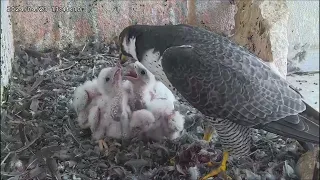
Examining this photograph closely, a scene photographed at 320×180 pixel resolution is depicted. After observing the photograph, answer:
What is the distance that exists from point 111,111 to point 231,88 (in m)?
0.62

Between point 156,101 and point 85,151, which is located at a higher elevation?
point 156,101

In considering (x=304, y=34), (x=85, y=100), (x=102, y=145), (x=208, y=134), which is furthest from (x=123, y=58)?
(x=304, y=34)

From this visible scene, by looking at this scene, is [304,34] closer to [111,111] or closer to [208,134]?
[208,134]

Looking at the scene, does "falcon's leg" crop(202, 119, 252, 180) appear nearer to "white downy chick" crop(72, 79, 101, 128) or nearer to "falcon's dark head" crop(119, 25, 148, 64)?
"falcon's dark head" crop(119, 25, 148, 64)

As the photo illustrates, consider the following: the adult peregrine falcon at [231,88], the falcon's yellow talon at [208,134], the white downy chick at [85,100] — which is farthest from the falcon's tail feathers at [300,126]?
the white downy chick at [85,100]

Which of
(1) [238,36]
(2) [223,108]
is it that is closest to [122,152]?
(2) [223,108]

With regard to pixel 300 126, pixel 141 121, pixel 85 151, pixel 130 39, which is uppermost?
pixel 130 39

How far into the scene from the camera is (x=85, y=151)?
2299mm

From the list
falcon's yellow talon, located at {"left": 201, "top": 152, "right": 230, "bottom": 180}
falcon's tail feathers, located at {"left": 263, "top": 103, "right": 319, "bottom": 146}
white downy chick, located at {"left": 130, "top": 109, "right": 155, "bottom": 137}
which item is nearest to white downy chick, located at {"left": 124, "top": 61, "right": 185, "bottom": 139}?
white downy chick, located at {"left": 130, "top": 109, "right": 155, "bottom": 137}

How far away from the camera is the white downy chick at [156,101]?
2355 mm

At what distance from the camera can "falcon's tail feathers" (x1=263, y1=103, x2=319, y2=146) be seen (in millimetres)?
1809

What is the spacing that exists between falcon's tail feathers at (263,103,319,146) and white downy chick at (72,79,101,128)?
2.74 ft

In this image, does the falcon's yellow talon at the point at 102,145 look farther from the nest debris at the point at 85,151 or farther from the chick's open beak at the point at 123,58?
the chick's open beak at the point at 123,58

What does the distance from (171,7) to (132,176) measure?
45.9 inches
